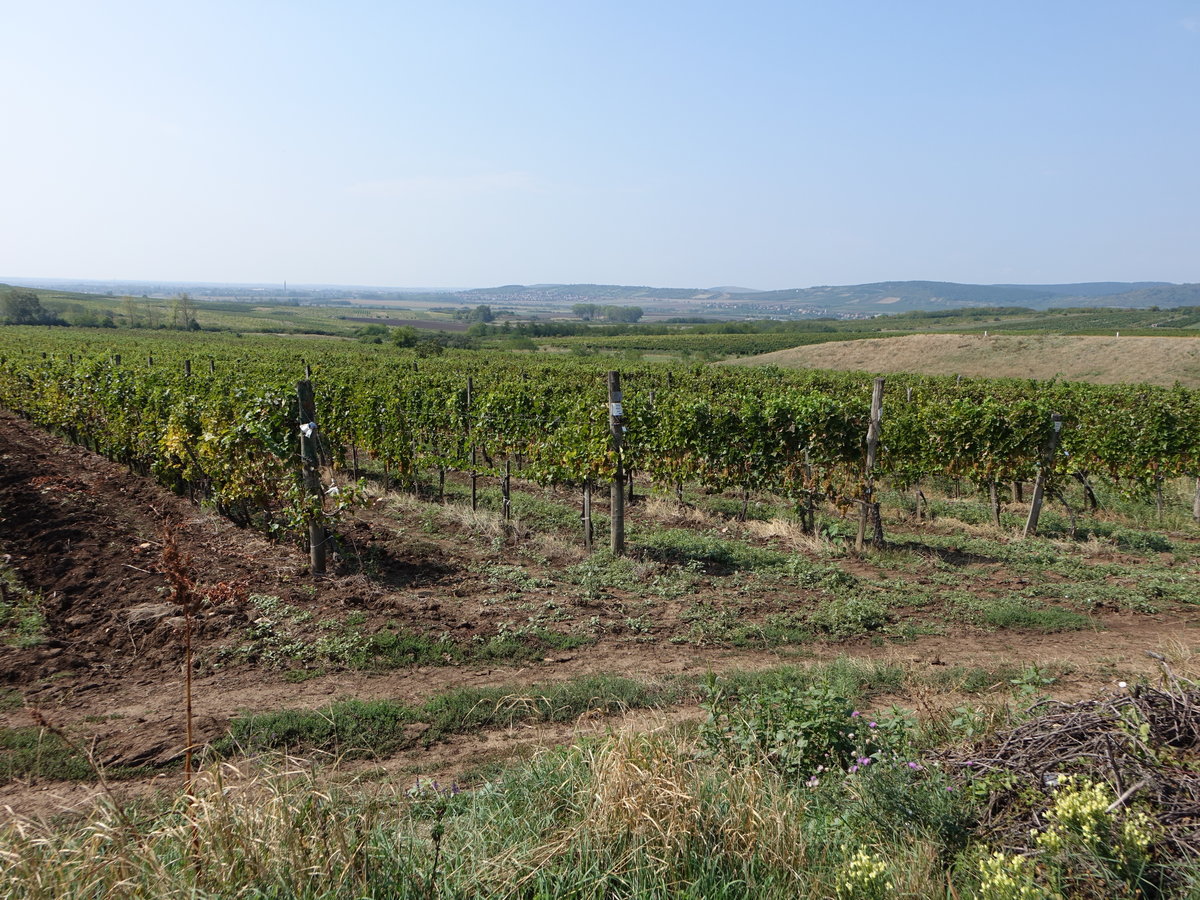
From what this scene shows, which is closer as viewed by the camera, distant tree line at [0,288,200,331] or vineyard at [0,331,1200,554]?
vineyard at [0,331,1200,554]

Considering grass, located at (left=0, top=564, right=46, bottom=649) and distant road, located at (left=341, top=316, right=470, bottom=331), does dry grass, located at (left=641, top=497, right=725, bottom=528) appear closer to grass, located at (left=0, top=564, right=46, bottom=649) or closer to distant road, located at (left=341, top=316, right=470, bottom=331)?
grass, located at (left=0, top=564, right=46, bottom=649)

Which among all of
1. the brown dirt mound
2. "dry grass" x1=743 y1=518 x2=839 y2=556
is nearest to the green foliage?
the brown dirt mound

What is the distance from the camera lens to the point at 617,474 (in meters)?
10.3

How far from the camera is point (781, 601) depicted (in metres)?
8.36

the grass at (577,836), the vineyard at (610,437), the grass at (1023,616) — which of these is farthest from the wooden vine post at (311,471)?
Result: the grass at (1023,616)

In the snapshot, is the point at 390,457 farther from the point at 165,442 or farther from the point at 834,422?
the point at 834,422

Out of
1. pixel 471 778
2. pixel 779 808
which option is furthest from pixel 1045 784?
pixel 471 778

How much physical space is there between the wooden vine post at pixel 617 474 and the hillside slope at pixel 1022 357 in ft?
133

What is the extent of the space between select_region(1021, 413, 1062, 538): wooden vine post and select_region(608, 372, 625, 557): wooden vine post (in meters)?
6.67

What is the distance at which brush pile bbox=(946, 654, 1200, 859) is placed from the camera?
3.19 meters

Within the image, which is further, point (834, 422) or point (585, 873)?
point (834, 422)

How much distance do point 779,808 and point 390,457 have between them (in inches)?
476

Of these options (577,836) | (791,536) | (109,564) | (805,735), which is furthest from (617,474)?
(577,836)

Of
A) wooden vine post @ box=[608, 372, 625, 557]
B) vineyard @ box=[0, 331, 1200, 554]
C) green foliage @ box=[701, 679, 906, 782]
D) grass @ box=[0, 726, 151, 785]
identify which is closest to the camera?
green foliage @ box=[701, 679, 906, 782]
